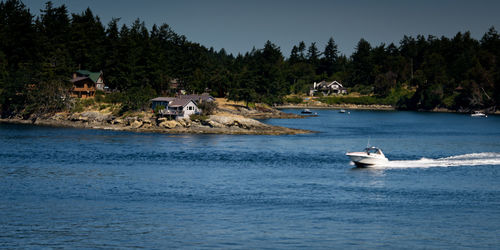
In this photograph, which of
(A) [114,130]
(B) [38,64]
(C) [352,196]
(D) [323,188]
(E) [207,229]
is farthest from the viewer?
(B) [38,64]

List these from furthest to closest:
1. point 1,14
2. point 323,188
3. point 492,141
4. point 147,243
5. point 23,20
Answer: point 1,14
point 23,20
point 492,141
point 323,188
point 147,243

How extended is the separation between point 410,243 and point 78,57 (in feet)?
497

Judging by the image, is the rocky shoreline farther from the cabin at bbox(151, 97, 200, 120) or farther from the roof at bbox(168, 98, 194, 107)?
the roof at bbox(168, 98, 194, 107)

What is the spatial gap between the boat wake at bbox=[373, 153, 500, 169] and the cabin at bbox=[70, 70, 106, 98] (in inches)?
4115

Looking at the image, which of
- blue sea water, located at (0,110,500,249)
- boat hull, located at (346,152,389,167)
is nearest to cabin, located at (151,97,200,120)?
blue sea water, located at (0,110,500,249)

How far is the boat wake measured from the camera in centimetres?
8025

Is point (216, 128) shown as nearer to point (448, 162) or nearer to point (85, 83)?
point (85, 83)

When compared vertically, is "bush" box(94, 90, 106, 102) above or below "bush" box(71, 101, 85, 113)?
above

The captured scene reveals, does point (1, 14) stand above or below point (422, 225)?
above

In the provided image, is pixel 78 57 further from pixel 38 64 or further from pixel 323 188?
pixel 323 188

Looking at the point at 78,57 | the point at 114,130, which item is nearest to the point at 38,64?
the point at 78,57

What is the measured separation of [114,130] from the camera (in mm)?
129375

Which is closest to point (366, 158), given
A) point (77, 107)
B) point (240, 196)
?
point (240, 196)

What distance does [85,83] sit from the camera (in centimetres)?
16338
